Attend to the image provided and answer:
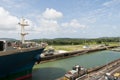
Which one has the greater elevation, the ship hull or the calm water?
the ship hull

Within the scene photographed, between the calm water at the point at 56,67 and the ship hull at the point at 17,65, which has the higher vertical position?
the ship hull at the point at 17,65

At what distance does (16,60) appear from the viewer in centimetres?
2898

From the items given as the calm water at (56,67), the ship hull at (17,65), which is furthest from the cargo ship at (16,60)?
the calm water at (56,67)

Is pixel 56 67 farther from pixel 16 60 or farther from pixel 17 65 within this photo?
pixel 16 60

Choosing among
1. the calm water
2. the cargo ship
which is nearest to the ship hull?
the cargo ship

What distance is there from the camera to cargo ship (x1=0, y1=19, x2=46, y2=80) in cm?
2697

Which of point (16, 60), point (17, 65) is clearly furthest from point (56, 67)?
point (16, 60)

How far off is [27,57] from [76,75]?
9405 millimetres

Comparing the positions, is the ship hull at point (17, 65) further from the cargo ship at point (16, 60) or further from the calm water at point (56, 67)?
the calm water at point (56, 67)

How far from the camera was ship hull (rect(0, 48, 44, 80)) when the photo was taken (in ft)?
88.7

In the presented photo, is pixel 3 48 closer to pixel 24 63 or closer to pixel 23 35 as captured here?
pixel 24 63

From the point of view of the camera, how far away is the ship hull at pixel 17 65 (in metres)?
27.0

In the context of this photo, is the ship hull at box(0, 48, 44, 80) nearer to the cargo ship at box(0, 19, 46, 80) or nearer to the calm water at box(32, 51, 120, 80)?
the cargo ship at box(0, 19, 46, 80)

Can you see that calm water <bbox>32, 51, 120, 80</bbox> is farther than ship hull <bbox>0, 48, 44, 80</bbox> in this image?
Yes
